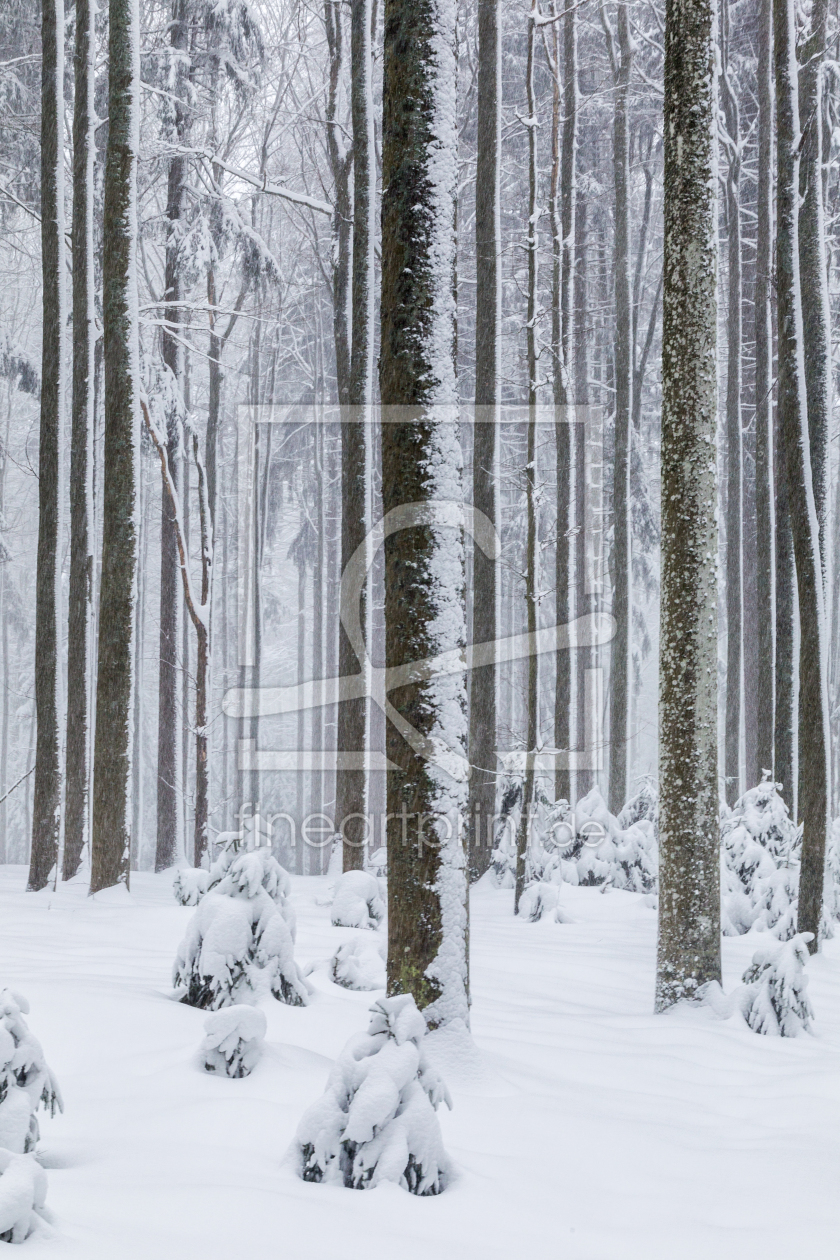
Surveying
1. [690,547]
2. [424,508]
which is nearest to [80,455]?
[690,547]

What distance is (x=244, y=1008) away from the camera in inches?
141

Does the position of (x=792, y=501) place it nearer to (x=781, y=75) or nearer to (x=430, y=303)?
(x=781, y=75)

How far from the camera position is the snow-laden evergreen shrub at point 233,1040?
3.53 m

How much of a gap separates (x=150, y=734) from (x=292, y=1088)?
35410 mm

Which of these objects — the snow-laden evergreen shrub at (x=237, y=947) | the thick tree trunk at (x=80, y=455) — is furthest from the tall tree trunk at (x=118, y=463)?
the snow-laden evergreen shrub at (x=237, y=947)

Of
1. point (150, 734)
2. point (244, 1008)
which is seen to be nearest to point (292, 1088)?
point (244, 1008)

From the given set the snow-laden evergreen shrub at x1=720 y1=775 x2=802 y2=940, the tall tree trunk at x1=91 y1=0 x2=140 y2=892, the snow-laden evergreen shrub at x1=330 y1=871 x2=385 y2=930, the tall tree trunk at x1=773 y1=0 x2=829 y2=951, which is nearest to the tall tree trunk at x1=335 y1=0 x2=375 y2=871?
the tall tree trunk at x1=91 y1=0 x2=140 y2=892

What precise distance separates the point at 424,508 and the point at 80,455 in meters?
8.35

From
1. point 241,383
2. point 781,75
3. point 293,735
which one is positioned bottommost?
point 293,735

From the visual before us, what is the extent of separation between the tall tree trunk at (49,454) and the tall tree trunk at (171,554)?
4.30 m

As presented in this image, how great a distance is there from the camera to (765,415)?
46.8 feet

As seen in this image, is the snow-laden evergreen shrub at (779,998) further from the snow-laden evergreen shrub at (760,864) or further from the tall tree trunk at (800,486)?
the snow-laden evergreen shrub at (760,864)

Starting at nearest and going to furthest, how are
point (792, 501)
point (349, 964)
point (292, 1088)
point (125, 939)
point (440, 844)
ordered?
1. point (292, 1088)
2. point (440, 844)
3. point (349, 964)
4. point (125, 939)
5. point (792, 501)
